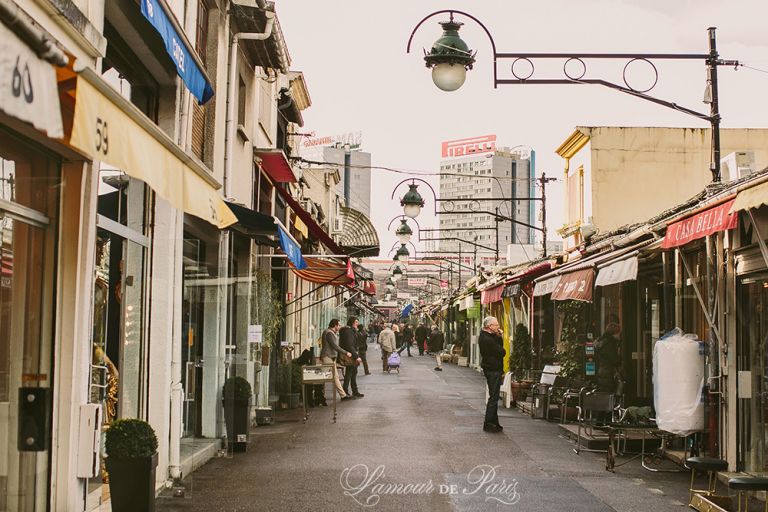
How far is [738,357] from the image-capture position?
35.5ft

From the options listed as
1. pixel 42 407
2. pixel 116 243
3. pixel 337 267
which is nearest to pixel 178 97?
pixel 116 243

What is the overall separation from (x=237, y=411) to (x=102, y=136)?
8292 mm

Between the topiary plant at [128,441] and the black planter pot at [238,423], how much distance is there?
17.2 feet

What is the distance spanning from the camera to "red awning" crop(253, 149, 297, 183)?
17.7 m

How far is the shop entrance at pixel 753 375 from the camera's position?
1031 centimetres

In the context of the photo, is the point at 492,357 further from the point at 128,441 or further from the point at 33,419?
the point at 33,419

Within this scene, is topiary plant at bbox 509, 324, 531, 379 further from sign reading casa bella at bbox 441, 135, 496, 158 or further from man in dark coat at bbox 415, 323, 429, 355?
sign reading casa bella at bbox 441, 135, 496, 158

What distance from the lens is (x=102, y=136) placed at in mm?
4914

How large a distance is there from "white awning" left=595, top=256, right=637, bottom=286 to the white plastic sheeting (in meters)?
1.04

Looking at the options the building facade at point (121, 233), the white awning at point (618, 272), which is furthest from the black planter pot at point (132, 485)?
the white awning at point (618, 272)

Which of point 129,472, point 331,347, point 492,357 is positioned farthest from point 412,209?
point 129,472

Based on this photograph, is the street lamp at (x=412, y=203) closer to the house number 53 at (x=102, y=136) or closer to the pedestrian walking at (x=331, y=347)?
the pedestrian walking at (x=331, y=347)

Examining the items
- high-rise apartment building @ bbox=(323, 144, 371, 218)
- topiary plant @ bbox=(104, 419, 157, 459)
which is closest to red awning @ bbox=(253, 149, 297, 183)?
topiary plant @ bbox=(104, 419, 157, 459)

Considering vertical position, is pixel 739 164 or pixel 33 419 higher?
pixel 739 164
